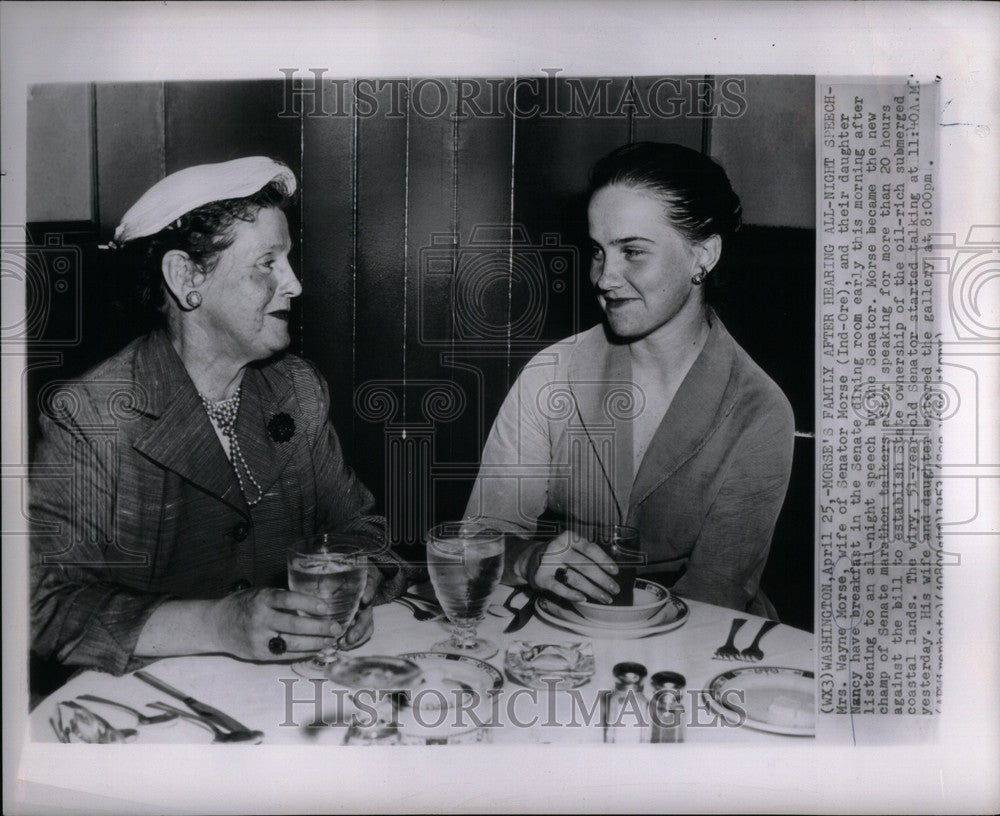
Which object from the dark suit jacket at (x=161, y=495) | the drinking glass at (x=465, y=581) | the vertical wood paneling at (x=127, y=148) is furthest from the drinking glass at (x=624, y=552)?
the vertical wood paneling at (x=127, y=148)

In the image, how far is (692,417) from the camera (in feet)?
2.81

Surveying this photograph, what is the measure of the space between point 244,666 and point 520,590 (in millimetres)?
280

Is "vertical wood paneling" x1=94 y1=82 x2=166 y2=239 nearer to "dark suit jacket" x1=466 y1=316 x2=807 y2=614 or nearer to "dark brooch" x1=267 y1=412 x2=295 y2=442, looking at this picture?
"dark brooch" x1=267 y1=412 x2=295 y2=442

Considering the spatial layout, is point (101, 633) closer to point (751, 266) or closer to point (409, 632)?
point (409, 632)

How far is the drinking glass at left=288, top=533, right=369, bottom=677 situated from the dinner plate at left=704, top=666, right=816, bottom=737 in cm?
36

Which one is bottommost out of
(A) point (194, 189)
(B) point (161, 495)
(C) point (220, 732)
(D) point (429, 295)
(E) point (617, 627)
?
(C) point (220, 732)

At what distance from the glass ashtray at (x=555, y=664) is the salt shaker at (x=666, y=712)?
69 millimetres

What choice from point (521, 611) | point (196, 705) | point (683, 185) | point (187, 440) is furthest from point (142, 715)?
point (683, 185)

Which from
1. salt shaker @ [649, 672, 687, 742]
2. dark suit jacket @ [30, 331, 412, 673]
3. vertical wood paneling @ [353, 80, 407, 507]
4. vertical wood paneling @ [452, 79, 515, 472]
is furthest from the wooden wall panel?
salt shaker @ [649, 672, 687, 742]

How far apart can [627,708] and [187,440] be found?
52 cm

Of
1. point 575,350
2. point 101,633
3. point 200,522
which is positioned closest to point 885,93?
point 575,350

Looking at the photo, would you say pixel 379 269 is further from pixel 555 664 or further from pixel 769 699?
pixel 769 699

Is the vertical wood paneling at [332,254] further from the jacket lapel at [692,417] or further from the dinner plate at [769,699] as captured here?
the dinner plate at [769,699]

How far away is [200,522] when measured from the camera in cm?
84
